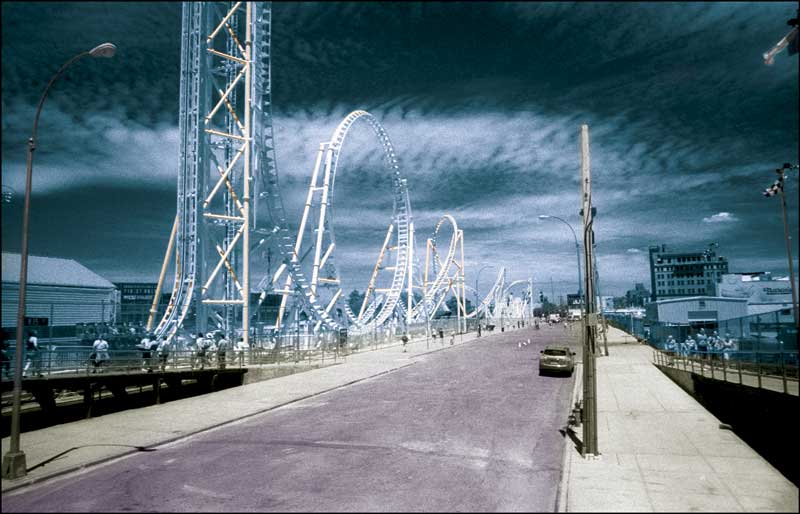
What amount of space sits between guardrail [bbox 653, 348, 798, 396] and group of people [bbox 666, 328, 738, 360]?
8.8 inches

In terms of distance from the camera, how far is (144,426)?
1528 centimetres

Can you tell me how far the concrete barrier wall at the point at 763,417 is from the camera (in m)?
12.1

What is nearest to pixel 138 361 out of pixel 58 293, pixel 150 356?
pixel 150 356

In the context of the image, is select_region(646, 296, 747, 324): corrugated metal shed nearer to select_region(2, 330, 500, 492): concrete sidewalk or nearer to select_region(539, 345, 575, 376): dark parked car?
select_region(539, 345, 575, 376): dark parked car

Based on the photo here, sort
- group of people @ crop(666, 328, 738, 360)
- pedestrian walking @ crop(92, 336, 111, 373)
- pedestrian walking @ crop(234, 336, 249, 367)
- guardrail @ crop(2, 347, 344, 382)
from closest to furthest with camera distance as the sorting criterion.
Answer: guardrail @ crop(2, 347, 344, 382)
group of people @ crop(666, 328, 738, 360)
pedestrian walking @ crop(92, 336, 111, 373)
pedestrian walking @ crop(234, 336, 249, 367)

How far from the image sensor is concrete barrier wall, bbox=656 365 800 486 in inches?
476

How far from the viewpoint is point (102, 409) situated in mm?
21188

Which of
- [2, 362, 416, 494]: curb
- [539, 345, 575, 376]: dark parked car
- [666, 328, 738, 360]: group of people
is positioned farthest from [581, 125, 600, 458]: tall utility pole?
[539, 345, 575, 376]: dark parked car

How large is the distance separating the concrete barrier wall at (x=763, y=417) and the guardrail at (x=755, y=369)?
0.25 m

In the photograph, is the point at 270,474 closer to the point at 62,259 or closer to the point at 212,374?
the point at 212,374

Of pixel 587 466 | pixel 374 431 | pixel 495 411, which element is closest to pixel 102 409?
pixel 374 431

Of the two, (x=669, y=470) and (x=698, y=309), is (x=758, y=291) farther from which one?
(x=669, y=470)

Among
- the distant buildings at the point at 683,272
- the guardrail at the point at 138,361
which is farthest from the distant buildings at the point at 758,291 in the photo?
the distant buildings at the point at 683,272

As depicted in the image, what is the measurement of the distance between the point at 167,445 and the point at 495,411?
9.60 m
